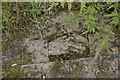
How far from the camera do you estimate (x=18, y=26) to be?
205cm

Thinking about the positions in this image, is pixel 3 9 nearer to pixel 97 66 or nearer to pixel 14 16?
pixel 14 16

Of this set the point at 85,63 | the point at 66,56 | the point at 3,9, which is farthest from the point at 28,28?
the point at 85,63

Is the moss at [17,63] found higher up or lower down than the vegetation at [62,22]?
lower down

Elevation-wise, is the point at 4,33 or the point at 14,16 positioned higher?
the point at 14,16

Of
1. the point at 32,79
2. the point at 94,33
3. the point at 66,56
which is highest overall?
the point at 94,33

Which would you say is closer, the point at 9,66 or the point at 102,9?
the point at 9,66

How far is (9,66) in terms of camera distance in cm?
187

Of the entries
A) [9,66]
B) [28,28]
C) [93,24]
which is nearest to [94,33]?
[93,24]

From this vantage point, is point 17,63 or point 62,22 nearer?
point 17,63

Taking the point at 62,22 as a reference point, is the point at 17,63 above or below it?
below

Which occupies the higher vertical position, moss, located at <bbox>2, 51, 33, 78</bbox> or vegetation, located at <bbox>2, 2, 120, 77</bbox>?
vegetation, located at <bbox>2, 2, 120, 77</bbox>

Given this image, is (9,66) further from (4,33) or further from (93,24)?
(93,24)

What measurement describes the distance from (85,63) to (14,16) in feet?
2.07

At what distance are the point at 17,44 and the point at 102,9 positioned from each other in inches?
25.9
